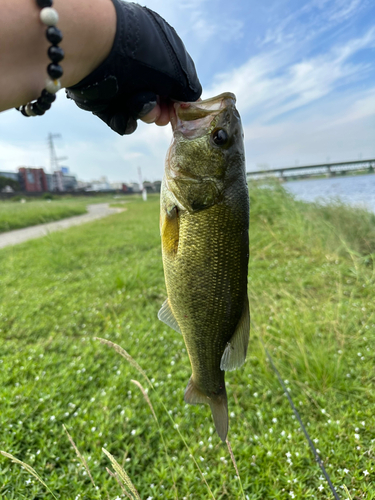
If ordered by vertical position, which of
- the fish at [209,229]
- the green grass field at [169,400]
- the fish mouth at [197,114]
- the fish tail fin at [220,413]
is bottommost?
the green grass field at [169,400]

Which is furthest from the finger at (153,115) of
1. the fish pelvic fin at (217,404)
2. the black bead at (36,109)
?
the fish pelvic fin at (217,404)

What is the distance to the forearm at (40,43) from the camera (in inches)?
32.2

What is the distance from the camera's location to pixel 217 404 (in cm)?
150

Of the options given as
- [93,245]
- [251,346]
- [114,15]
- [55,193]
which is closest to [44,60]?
[114,15]

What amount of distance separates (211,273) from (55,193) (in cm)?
4962

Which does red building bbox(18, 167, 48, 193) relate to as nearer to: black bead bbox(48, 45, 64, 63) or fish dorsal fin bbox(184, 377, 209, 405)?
fish dorsal fin bbox(184, 377, 209, 405)

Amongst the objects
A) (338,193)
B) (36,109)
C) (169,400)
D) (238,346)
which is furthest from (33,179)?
(238,346)

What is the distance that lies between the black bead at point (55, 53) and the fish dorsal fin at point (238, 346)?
112 centimetres

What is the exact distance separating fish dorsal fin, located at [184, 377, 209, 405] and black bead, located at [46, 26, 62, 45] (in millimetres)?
1522

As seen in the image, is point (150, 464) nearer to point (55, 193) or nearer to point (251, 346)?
point (251, 346)

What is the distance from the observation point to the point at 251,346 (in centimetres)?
346

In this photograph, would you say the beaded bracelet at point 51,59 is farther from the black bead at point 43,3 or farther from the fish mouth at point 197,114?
the fish mouth at point 197,114

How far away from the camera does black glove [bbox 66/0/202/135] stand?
42.6 inches

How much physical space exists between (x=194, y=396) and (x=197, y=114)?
1382 millimetres
